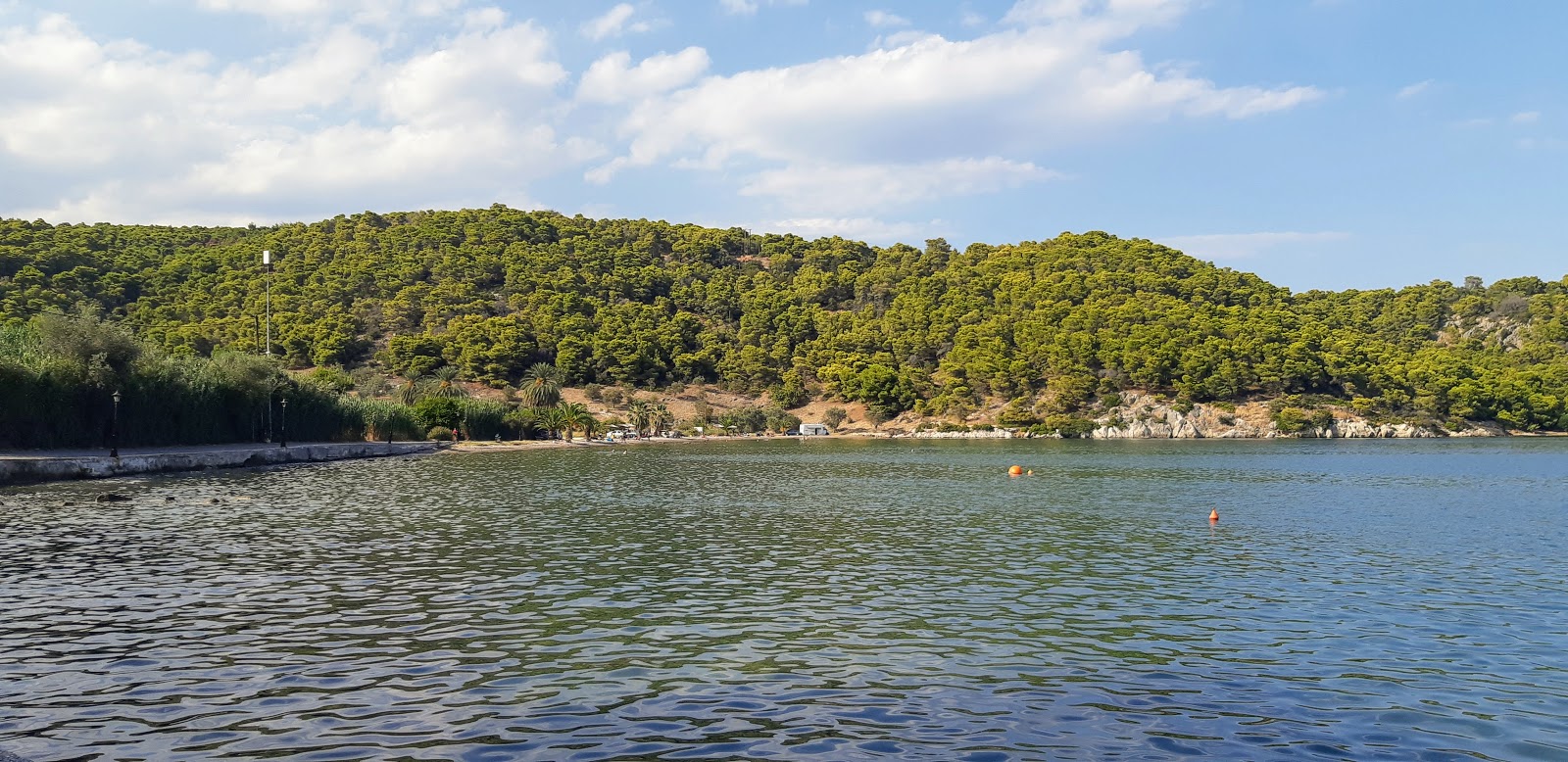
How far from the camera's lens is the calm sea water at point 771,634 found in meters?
9.75

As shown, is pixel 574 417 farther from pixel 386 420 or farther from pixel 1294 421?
pixel 1294 421

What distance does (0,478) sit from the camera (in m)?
38.0

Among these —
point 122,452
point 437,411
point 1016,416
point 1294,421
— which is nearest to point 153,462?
point 122,452

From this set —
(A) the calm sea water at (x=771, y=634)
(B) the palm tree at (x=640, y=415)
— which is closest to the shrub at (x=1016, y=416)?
(B) the palm tree at (x=640, y=415)

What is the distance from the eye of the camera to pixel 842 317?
6235 inches

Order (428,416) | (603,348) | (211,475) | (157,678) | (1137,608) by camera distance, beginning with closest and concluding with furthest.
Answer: (157,678) → (1137,608) → (211,475) → (428,416) → (603,348)

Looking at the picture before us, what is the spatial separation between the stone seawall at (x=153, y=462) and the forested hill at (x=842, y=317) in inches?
2922

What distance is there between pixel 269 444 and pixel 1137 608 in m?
58.1

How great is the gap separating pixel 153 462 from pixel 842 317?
11994cm

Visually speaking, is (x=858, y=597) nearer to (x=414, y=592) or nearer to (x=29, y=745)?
(x=414, y=592)

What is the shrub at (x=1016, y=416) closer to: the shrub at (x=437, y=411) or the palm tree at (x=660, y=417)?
the palm tree at (x=660, y=417)

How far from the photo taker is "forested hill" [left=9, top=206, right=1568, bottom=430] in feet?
415

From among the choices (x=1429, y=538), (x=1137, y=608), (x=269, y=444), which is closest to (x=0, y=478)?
(x=269, y=444)

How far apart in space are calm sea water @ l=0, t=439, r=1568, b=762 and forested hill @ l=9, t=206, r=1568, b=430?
103580 millimetres
